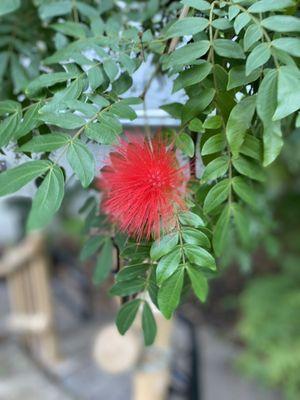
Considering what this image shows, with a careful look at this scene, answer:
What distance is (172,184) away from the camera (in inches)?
21.3

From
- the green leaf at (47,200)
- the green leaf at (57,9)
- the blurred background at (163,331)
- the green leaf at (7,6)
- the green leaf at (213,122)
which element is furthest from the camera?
the blurred background at (163,331)

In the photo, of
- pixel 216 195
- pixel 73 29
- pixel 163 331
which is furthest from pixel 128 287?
pixel 163 331

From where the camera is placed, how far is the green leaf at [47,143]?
0.52 m

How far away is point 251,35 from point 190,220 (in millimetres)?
184

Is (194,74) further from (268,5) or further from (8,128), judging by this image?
(8,128)

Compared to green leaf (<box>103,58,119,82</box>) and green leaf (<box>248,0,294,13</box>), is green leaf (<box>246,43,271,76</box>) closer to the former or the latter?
green leaf (<box>248,0,294,13</box>)

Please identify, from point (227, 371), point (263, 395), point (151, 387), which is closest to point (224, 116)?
point (151, 387)

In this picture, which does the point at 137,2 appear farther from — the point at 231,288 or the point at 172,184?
the point at 231,288

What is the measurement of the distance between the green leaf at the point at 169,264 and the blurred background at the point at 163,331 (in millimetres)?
568

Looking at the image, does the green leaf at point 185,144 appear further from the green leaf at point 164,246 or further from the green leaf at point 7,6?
the green leaf at point 7,6

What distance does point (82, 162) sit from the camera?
506mm

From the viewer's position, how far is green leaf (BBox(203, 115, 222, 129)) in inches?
22.0

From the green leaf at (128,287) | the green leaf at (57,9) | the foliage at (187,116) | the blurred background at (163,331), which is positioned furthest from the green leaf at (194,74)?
the blurred background at (163,331)

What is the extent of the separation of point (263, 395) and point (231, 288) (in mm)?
1113
